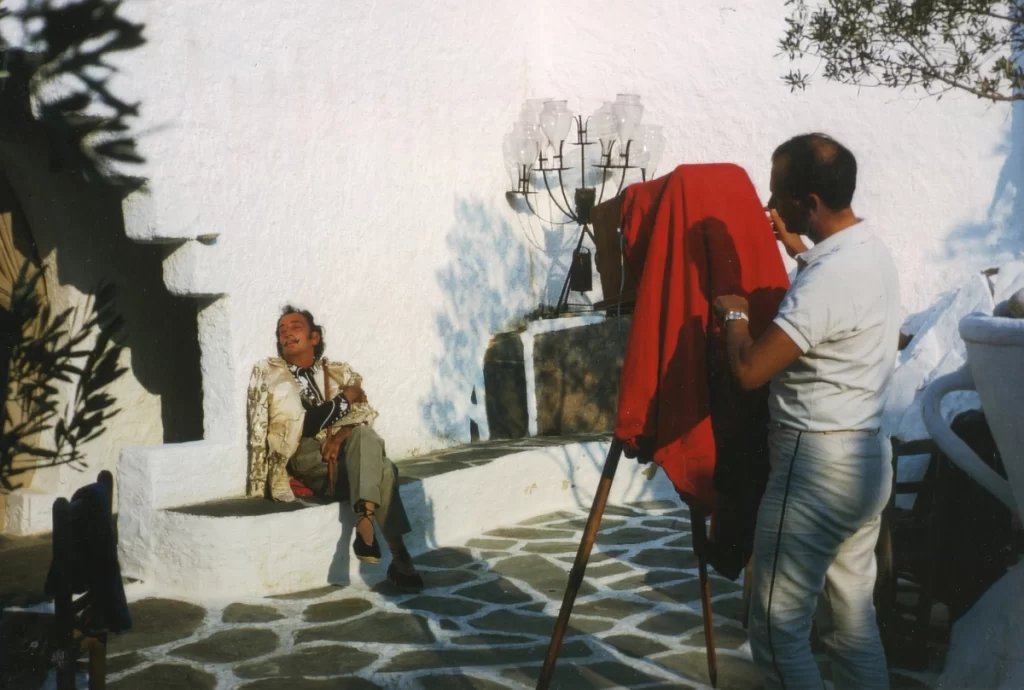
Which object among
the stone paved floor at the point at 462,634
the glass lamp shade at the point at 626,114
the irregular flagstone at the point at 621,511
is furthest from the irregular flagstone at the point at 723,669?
the glass lamp shade at the point at 626,114

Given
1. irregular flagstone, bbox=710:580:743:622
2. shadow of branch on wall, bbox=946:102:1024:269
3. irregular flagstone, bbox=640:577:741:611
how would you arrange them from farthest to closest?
1. shadow of branch on wall, bbox=946:102:1024:269
2. irregular flagstone, bbox=640:577:741:611
3. irregular flagstone, bbox=710:580:743:622

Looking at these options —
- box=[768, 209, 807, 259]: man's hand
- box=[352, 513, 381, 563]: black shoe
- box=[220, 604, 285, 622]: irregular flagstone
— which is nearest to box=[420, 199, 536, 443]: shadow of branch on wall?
box=[352, 513, 381, 563]: black shoe

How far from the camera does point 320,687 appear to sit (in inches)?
146

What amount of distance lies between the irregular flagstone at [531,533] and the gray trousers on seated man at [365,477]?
48.0 inches

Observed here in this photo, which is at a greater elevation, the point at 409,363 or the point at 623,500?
the point at 409,363

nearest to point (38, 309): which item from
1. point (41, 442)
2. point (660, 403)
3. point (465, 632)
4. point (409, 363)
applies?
point (41, 442)

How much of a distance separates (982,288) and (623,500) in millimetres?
2986

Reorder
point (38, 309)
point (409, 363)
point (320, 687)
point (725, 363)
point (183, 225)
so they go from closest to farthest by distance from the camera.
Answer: point (725, 363)
point (320, 687)
point (183, 225)
point (38, 309)
point (409, 363)

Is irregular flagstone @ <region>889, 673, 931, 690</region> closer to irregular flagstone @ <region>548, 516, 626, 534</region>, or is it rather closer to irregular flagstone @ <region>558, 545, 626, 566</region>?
irregular flagstone @ <region>558, 545, 626, 566</region>

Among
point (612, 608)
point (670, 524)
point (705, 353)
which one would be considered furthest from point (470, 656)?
point (670, 524)

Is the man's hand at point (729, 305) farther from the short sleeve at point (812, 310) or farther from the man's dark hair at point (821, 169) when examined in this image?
the man's dark hair at point (821, 169)

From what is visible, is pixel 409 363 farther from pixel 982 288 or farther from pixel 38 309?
pixel 982 288

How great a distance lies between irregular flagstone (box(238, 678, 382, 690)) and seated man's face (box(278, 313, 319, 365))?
203 cm

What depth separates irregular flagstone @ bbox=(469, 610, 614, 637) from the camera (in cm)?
436
